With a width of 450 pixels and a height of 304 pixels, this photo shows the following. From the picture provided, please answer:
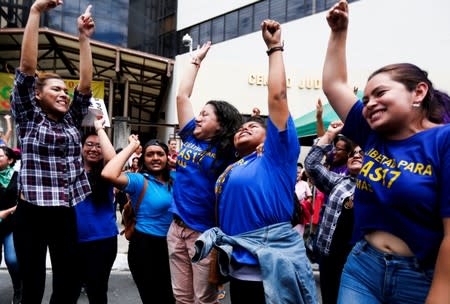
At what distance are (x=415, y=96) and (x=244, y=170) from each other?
0.99m

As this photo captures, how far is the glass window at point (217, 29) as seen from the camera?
17.3 m

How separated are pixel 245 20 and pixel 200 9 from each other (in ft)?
8.76

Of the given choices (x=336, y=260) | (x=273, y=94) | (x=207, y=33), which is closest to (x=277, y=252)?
(x=273, y=94)

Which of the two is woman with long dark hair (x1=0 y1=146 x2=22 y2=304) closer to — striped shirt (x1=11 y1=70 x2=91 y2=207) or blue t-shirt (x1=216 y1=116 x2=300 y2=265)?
striped shirt (x1=11 y1=70 x2=91 y2=207)

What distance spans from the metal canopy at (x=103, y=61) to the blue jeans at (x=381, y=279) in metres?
11.6

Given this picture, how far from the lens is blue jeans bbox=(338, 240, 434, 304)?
5.05 ft

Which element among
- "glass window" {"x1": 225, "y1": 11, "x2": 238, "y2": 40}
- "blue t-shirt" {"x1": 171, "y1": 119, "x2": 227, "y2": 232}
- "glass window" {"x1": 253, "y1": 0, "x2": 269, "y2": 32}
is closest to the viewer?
"blue t-shirt" {"x1": 171, "y1": 119, "x2": 227, "y2": 232}

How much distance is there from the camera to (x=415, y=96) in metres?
1.65

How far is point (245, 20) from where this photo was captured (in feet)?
54.0

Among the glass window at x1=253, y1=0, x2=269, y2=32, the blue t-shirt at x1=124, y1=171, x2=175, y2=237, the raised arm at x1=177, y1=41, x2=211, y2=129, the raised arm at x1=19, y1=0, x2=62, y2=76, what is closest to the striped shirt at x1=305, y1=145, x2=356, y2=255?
the raised arm at x1=177, y1=41, x2=211, y2=129

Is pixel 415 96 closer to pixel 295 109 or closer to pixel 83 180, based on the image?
pixel 83 180

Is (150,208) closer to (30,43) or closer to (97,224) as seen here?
(97,224)

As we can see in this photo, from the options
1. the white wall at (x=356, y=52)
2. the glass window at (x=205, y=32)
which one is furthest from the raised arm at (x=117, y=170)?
the glass window at (x=205, y=32)

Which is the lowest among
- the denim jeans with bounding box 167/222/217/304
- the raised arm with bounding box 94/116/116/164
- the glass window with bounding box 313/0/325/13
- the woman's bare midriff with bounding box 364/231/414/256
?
the denim jeans with bounding box 167/222/217/304
